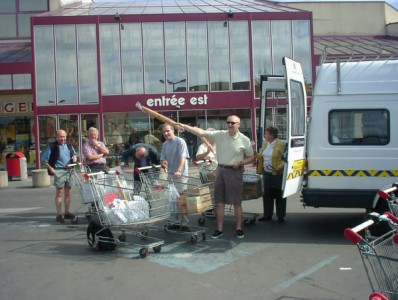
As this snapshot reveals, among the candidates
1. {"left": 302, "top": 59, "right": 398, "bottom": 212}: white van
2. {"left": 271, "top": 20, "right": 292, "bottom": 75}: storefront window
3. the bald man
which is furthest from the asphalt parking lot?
{"left": 271, "top": 20, "right": 292, "bottom": 75}: storefront window

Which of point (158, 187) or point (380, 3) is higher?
point (380, 3)

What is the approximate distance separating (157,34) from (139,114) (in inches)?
163

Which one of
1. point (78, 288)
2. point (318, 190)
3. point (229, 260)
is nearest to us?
point (78, 288)

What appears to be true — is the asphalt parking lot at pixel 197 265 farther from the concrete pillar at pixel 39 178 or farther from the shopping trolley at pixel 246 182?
the concrete pillar at pixel 39 178

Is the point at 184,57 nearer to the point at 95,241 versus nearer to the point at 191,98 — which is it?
the point at 191,98

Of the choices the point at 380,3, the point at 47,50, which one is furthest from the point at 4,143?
the point at 380,3

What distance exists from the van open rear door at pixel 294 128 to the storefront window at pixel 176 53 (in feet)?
52.3

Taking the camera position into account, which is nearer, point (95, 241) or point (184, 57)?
point (95, 241)

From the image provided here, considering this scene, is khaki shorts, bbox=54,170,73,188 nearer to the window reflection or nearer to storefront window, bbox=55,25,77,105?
storefront window, bbox=55,25,77,105

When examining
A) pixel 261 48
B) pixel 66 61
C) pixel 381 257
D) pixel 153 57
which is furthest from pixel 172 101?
pixel 381 257

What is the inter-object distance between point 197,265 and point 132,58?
18.5 metres

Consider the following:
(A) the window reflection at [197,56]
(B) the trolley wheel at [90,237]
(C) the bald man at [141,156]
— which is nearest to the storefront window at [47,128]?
(A) the window reflection at [197,56]

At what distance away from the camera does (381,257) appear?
3.28 m

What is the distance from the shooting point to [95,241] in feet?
23.2
